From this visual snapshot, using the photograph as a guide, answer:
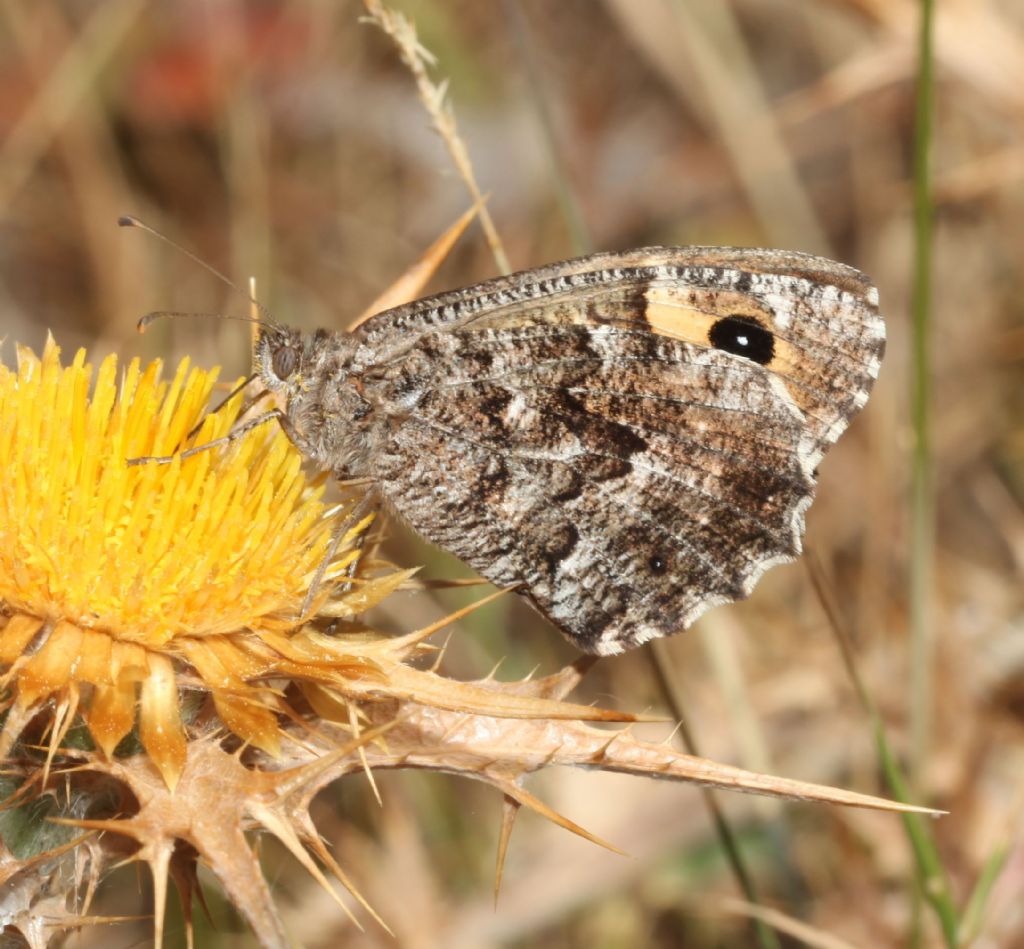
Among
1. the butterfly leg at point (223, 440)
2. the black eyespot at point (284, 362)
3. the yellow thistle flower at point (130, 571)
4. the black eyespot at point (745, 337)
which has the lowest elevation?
the yellow thistle flower at point (130, 571)

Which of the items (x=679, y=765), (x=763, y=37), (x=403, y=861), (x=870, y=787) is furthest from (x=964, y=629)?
(x=763, y=37)

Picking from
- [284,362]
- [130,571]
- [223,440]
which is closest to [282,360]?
[284,362]

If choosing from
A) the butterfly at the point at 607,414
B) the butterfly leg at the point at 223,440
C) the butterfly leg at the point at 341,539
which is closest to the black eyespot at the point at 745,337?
the butterfly at the point at 607,414

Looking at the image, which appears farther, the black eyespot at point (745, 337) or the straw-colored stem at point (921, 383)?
the straw-colored stem at point (921, 383)

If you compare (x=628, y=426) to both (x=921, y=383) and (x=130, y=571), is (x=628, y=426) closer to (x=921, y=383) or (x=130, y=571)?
(x=921, y=383)

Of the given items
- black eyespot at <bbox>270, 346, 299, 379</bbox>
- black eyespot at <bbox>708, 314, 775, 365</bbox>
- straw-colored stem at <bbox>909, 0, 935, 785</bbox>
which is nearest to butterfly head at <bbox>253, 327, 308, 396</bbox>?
black eyespot at <bbox>270, 346, 299, 379</bbox>

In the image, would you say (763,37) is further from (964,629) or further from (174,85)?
(964,629)

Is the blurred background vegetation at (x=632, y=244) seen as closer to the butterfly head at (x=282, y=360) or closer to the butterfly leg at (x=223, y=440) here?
the butterfly head at (x=282, y=360)
